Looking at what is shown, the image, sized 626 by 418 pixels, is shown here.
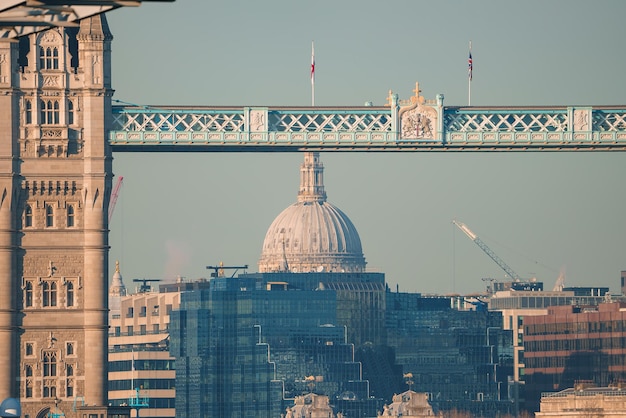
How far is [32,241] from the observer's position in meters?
150

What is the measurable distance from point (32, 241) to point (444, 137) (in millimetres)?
26944

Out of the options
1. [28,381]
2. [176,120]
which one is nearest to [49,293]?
[28,381]

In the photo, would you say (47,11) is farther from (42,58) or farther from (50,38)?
(42,58)

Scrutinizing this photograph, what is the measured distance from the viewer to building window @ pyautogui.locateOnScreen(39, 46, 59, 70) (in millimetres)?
150750

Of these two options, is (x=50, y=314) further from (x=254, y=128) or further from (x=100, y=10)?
(x=100, y=10)

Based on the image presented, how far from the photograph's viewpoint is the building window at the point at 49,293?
150375 millimetres

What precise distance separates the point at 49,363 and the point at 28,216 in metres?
9.23

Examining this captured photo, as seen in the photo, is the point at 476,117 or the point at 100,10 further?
the point at 476,117

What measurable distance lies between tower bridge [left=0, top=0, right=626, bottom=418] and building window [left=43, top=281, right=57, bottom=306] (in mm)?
62

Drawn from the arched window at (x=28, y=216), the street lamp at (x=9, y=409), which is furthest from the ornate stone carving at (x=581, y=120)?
the street lamp at (x=9, y=409)

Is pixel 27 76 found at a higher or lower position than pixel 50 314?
higher

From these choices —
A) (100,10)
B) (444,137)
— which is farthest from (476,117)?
(100,10)

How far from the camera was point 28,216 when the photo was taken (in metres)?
151

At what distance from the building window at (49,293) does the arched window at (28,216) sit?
3.77m
